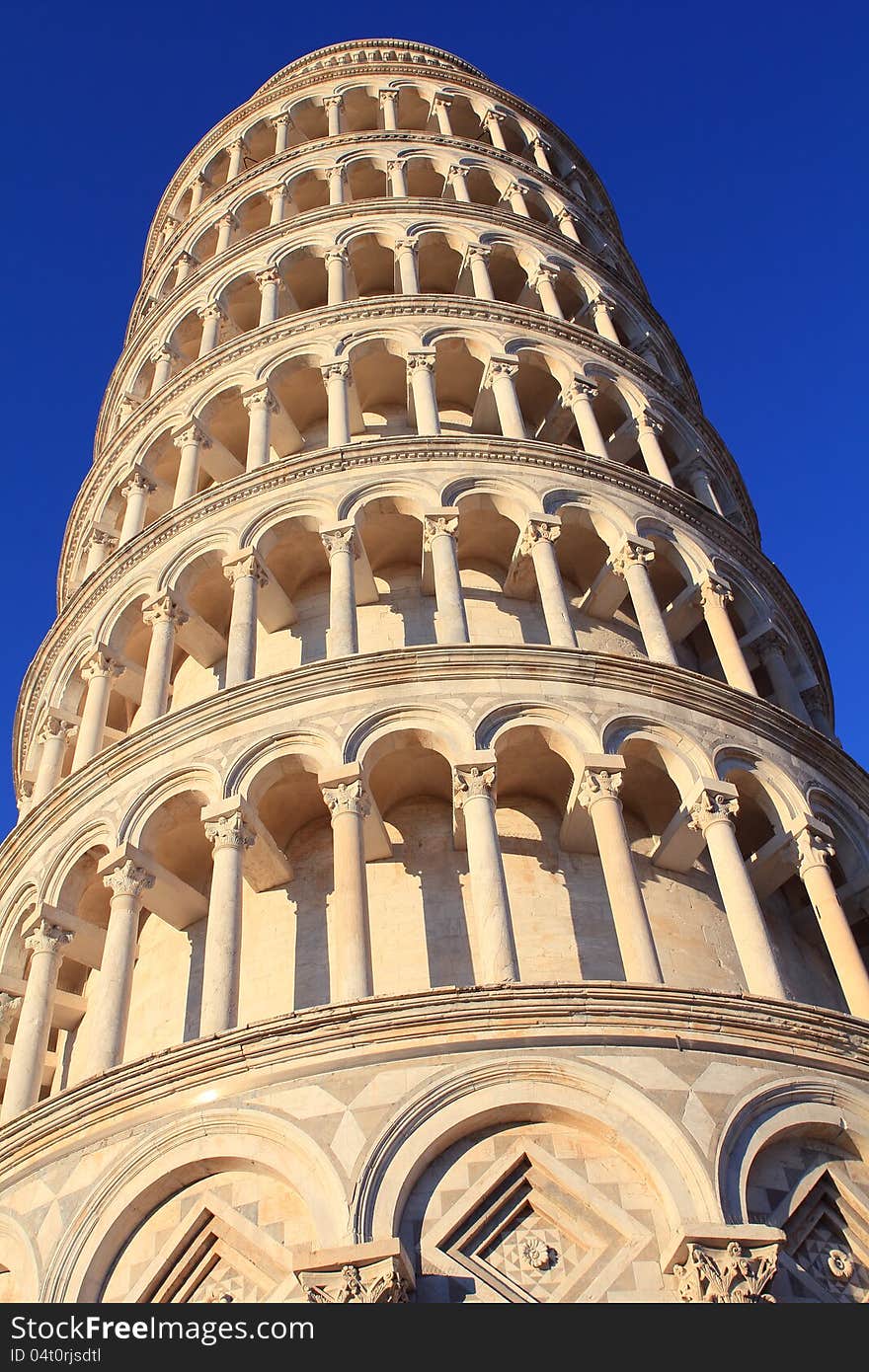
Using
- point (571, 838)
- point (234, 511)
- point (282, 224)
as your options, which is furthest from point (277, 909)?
point (282, 224)

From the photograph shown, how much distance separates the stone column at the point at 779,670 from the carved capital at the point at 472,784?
602 centimetres

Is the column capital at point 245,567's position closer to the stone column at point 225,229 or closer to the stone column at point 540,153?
the stone column at point 225,229

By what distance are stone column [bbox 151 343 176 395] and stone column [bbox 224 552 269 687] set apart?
768 cm

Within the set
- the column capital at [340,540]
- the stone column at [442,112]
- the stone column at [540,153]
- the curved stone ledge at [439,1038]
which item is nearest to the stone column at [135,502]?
the column capital at [340,540]

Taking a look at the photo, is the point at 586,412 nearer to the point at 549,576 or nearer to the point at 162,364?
the point at 549,576

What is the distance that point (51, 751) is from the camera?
62.0ft

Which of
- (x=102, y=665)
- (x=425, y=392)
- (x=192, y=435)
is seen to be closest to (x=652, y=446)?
(x=425, y=392)

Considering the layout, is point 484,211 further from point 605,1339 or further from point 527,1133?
point 605,1339

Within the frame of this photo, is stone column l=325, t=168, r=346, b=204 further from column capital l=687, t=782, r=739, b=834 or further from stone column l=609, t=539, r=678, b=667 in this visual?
column capital l=687, t=782, r=739, b=834

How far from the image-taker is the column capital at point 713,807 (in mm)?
14406

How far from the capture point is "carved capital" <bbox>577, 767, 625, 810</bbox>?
1412 centimetres

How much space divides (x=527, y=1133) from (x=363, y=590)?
8649 mm

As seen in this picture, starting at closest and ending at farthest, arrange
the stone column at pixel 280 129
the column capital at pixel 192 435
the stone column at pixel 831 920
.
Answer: the stone column at pixel 831 920
the column capital at pixel 192 435
the stone column at pixel 280 129

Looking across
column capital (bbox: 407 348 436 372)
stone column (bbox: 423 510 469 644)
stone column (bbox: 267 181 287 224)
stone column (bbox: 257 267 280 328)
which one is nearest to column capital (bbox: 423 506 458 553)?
stone column (bbox: 423 510 469 644)
